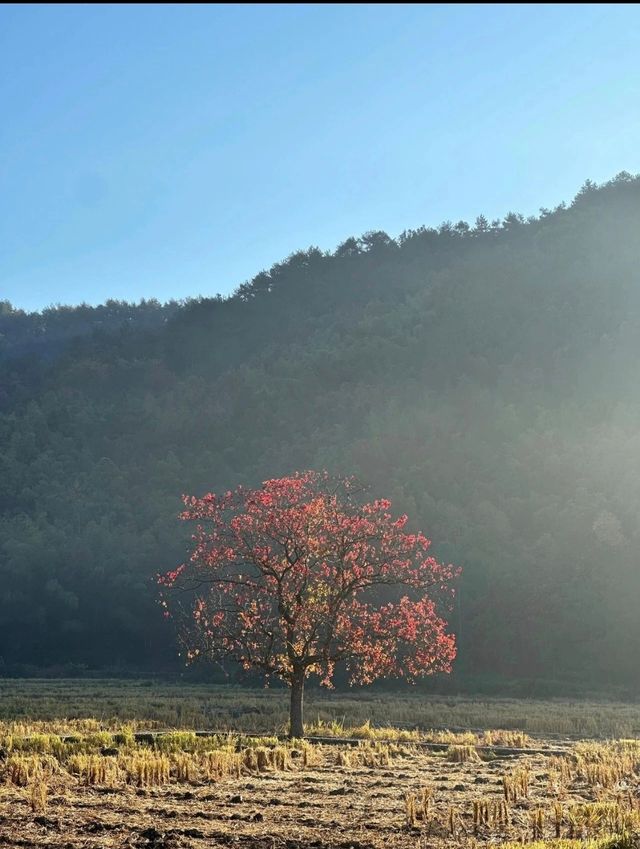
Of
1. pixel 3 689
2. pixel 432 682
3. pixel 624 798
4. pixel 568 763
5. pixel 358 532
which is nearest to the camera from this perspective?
pixel 624 798

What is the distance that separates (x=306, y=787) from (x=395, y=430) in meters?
100

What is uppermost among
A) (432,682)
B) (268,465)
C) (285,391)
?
(285,391)

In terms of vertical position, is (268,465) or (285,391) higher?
Answer: (285,391)

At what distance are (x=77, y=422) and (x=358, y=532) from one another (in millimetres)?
124271

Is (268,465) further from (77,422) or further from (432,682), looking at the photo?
(432,682)

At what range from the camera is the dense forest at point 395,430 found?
85438mm

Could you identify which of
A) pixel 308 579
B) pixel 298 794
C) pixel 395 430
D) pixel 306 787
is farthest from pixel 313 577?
pixel 395 430

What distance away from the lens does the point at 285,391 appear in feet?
470

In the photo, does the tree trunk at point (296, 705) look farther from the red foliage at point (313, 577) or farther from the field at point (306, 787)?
the field at point (306, 787)

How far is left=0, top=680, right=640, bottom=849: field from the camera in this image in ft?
47.6

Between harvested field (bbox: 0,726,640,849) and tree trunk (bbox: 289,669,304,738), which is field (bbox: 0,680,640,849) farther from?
tree trunk (bbox: 289,669,304,738)

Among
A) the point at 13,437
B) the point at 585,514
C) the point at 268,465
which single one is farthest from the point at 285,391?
the point at 585,514

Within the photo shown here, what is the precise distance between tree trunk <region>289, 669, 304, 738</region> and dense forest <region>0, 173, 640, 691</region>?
159 feet

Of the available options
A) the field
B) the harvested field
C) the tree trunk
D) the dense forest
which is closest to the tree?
the tree trunk
